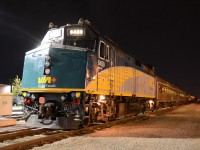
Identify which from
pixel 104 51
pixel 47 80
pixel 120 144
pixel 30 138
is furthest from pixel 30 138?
pixel 104 51

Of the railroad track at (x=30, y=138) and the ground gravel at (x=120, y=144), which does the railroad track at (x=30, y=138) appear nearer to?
the railroad track at (x=30, y=138)

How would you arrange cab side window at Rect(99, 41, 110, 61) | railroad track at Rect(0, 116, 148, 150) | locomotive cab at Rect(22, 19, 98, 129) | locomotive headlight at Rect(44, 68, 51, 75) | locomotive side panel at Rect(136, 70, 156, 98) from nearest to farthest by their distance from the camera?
railroad track at Rect(0, 116, 148, 150) < locomotive cab at Rect(22, 19, 98, 129) < locomotive headlight at Rect(44, 68, 51, 75) < cab side window at Rect(99, 41, 110, 61) < locomotive side panel at Rect(136, 70, 156, 98)

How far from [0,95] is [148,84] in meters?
11.7

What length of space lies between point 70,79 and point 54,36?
2.47 metres

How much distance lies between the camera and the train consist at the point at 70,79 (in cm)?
976

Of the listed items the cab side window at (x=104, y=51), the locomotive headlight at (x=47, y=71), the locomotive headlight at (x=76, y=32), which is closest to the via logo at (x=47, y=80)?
the locomotive headlight at (x=47, y=71)

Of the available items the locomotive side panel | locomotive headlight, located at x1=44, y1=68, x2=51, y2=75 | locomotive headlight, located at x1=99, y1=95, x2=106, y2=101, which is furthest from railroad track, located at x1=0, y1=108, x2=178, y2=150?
the locomotive side panel

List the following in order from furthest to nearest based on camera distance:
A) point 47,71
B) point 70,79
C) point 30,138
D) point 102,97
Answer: point 102,97, point 47,71, point 70,79, point 30,138

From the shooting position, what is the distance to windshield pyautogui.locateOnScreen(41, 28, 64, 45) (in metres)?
11.1

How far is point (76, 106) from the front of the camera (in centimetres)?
966

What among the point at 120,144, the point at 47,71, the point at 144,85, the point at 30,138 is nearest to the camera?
the point at 120,144

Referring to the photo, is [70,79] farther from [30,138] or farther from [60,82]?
[30,138]

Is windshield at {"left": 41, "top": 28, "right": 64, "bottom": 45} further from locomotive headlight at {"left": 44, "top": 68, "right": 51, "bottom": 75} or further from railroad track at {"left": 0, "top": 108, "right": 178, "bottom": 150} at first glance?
railroad track at {"left": 0, "top": 108, "right": 178, "bottom": 150}

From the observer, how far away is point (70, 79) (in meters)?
9.90
